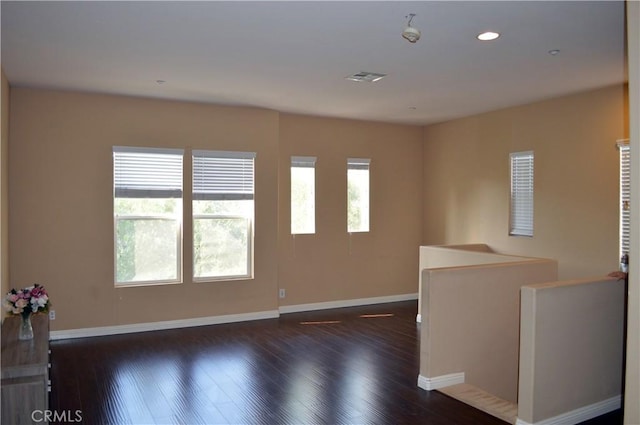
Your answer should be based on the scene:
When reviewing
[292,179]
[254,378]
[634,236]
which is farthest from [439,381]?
[292,179]

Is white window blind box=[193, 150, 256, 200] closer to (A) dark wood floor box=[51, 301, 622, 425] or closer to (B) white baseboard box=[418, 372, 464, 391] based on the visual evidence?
(A) dark wood floor box=[51, 301, 622, 425]

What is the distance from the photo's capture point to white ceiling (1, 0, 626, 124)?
3219mm

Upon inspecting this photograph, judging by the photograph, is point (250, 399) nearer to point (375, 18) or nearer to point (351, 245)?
Answer: point (375, 18)

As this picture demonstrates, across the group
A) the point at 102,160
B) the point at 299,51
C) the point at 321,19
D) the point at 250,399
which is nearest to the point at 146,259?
the point at 102,160

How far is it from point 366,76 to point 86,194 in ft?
11.0

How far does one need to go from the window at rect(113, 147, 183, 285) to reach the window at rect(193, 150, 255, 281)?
240mm

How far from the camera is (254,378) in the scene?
4.29 meters

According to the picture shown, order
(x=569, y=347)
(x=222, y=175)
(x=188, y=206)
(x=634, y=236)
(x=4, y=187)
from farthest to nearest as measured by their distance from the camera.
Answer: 1. (x=222, y=175)
2. (x=188, y=206)
3. (x=4, y=187)
4. (x=569, y=347)
5. (x=634, y=236)

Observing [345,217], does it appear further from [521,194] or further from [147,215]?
[147,215]

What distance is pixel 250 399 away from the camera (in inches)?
151

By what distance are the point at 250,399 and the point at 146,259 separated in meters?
2.78

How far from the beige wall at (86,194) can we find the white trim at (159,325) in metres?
0.06

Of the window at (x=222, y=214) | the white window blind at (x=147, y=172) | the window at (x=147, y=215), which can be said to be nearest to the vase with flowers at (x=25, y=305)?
the window at (x=147, y=215)

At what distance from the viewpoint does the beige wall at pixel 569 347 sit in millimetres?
3277
